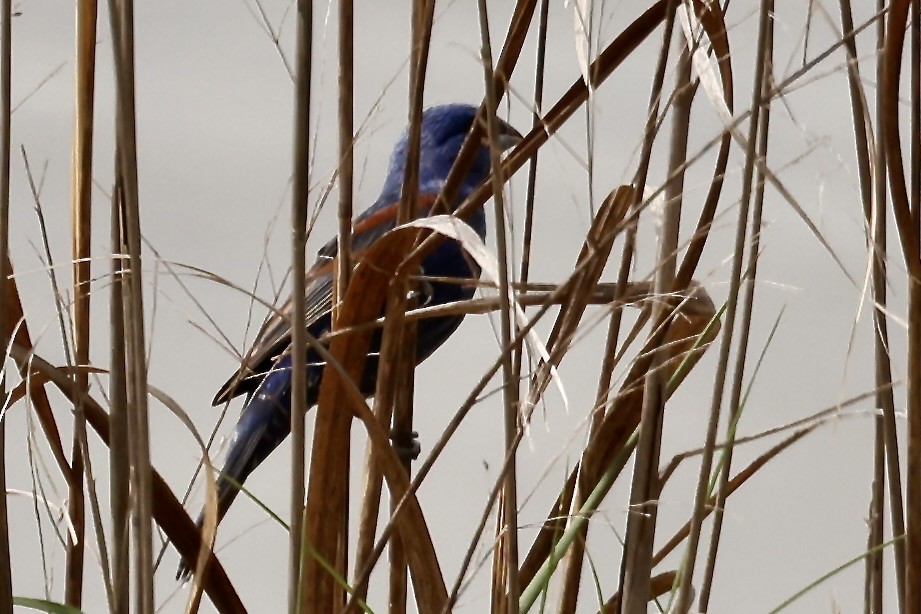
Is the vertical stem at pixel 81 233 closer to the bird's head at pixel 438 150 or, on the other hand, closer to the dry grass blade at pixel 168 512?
the dry grass blade at pixel 168 512

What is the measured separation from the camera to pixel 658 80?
0.87 m

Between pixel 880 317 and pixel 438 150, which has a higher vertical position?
pixel 438 150

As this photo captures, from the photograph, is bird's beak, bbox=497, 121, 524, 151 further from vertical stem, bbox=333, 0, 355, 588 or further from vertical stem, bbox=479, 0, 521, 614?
vertical stem, bbox=479, 0, 521, 614

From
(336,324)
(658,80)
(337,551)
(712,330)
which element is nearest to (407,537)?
(337,551)

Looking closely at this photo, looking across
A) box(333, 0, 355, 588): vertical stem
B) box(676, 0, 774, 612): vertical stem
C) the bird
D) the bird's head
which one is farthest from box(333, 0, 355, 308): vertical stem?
the bird's head

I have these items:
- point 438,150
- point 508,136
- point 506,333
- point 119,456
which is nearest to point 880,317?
point 506,333

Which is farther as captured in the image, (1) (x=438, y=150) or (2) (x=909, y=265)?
(1) (x=438, y=150)

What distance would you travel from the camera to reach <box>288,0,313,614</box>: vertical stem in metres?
0.70

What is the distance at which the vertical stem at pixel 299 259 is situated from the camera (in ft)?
2.29

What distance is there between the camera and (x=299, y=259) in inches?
28.4

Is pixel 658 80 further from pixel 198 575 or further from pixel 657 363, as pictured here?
pixel 198 575

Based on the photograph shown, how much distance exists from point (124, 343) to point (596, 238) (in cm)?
33

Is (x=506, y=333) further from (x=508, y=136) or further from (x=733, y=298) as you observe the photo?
(x=508, y=136)

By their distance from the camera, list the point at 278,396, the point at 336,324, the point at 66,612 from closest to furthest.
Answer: the point at 66,612
the point at 336,324
the point at 278,396
